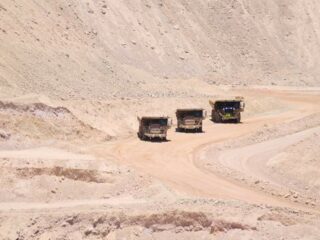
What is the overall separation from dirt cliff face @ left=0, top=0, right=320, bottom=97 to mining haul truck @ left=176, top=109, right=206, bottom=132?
5.38 m

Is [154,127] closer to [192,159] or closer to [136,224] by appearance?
[192,159]

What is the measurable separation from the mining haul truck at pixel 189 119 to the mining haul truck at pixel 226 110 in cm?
438

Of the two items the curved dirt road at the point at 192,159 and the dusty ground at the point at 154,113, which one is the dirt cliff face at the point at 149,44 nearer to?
the dusty ground at the point at 154,113

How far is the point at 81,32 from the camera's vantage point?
53906 millimetres

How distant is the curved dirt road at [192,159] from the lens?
27.5m

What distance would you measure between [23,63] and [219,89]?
19.6 metres

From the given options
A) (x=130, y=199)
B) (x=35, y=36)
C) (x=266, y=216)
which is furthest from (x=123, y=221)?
(x=35, y=36)

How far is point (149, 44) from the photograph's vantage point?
59.6 meters

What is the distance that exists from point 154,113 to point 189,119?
3354mm

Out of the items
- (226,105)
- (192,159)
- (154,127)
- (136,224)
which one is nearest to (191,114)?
(154,127)

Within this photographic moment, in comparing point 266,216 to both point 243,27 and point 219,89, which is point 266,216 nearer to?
point 219,89

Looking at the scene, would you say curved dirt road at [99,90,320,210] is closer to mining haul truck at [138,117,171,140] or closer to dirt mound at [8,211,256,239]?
mining haul truck at [138,117,171,140]

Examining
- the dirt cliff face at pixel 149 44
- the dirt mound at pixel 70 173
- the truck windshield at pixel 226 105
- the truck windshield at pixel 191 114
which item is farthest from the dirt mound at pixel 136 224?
the truck windshield at pixel 226 105

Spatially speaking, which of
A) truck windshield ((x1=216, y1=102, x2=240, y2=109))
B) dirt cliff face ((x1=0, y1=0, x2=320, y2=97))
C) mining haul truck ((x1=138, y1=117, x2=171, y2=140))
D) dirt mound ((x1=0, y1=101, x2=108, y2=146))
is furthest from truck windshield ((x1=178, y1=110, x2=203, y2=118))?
dirt mound ((x1=0, y1=101, x2=108, y2=146))
